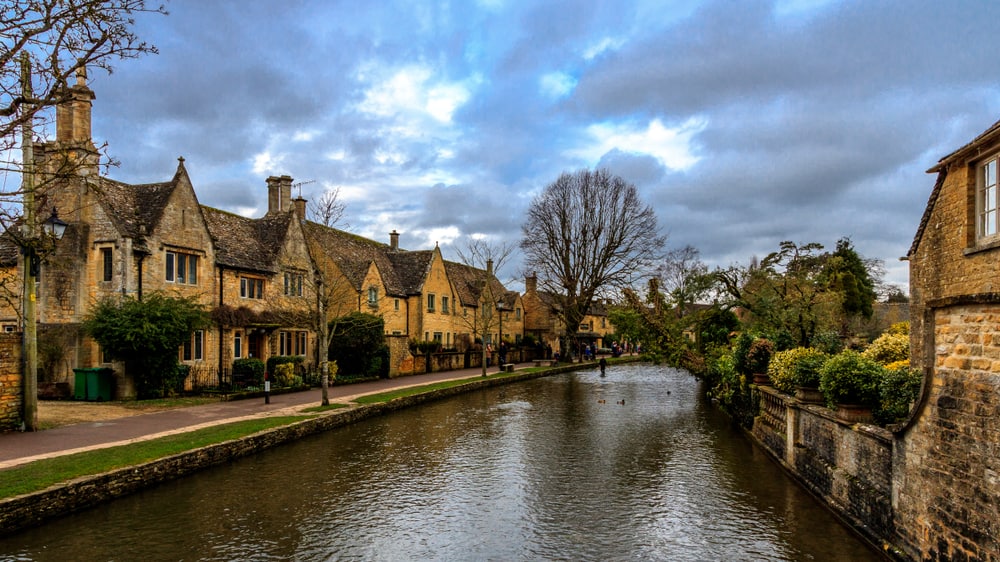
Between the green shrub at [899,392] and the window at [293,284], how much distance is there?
30.3 meters

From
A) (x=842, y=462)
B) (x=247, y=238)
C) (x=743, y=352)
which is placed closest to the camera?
(x=842, y=462)

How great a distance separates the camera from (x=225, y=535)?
35.2ft

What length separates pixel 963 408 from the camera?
7777 millimetres

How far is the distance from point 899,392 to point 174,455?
1561cm

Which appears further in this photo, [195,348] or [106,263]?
[195,348]

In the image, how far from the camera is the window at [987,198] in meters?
9.11

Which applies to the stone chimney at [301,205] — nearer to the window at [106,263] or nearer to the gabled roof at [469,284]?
the window at [106,263]

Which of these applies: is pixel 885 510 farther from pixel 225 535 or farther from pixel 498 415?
pixel 498 415

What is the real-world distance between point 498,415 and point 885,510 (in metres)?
16.5

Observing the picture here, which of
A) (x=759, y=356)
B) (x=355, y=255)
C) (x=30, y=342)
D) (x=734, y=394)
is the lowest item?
(x=734, y=394)

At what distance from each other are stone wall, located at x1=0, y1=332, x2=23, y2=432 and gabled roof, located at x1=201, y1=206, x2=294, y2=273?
516 inches

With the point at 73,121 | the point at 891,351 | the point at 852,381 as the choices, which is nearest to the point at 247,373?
the point at 73,121

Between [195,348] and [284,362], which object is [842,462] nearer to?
[195,348]

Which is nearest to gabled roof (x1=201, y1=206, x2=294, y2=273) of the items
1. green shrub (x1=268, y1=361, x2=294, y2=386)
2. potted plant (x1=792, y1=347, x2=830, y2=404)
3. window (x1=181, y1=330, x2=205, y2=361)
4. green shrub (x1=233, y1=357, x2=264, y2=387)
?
window (x1=181, y1=330, x2=205, y2=361)
